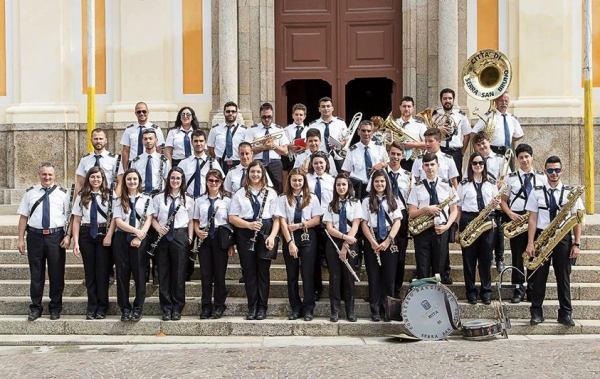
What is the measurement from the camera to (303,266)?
1136 centimetres

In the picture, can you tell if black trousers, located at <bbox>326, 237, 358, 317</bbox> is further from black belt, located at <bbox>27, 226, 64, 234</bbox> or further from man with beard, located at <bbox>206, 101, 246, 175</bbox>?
black belt, located at <bbox>27, 226, 64, 234</bbox>

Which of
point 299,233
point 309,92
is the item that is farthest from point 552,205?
point 309,92

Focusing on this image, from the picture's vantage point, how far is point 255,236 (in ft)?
37.2

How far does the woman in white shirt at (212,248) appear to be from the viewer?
11430 mm

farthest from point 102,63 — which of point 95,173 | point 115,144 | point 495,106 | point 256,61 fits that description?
point 495,106

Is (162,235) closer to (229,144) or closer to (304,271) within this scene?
(304,271)

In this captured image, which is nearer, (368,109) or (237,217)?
(237,217)

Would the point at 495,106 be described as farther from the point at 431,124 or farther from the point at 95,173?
the point at 95,173

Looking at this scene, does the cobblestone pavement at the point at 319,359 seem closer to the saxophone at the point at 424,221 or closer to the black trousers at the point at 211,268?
the black trousers at the point at 211,268

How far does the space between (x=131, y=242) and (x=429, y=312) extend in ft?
11.0

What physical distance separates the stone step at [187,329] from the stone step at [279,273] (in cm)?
92

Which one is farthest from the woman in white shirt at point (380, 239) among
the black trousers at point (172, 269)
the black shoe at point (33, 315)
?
the black shoe at point (33, 315)

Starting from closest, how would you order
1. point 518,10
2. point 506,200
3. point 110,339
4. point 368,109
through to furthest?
1. point 110,339
2. point 506,200
3. point 518,10
4. point 368,109

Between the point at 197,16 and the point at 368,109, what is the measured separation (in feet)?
15.3
